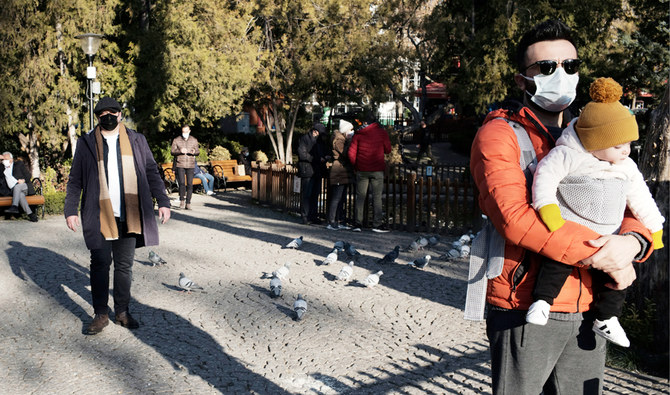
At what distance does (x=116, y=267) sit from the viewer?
19.2 feet

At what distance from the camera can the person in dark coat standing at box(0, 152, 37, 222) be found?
12.6m

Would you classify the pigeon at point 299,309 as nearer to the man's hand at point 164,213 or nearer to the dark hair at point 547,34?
the man's hand at point 164,213

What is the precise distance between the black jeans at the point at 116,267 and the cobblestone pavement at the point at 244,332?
307 millimetres

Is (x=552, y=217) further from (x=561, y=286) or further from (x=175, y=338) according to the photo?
(x=175, y=338)

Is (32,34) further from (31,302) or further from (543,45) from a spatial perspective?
(543,45)

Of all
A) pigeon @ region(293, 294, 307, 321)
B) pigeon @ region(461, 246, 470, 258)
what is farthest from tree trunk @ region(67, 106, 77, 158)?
pigeon @ region(293, 294, 307, 321)

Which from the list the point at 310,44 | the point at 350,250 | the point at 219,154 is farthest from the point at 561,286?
the point at 219,154

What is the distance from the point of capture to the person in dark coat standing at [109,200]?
568 cm

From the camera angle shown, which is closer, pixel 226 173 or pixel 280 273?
pixel 280 273

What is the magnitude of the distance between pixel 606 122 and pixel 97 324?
15.9 feet

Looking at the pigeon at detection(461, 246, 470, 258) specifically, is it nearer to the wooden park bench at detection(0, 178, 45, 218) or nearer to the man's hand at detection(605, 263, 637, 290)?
the man's hand at detection(605, 263, 637, 290)

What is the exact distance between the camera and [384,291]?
7539 mm

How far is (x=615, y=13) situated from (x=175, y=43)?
12.9 m

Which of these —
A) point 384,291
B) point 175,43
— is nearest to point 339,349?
point 384,291
